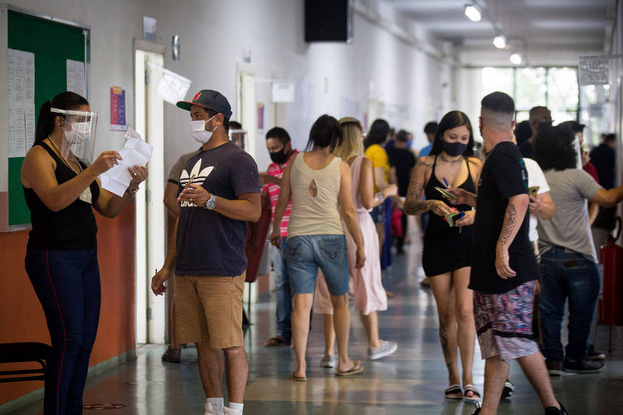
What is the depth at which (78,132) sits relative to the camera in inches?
157

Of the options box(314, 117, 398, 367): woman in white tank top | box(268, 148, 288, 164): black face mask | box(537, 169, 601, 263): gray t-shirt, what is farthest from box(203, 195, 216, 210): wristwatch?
box(268, 148, 288, 164): black face mask

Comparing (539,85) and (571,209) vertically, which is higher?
(539,85)

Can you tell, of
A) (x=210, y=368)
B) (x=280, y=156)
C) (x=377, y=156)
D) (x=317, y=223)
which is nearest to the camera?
(x=210, y=368)

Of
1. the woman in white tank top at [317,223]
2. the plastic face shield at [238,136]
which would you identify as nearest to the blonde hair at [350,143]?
the woman in white tank top at [317,223]

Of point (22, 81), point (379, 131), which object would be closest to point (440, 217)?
point (22, 81)

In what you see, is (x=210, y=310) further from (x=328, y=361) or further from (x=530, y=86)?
(x=530, y=86)

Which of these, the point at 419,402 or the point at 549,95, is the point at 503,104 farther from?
the point at 549,95

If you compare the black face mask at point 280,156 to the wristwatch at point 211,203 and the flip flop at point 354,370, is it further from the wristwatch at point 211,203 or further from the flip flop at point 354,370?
the wristwatch at point 211,203

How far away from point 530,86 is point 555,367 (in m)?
25.0

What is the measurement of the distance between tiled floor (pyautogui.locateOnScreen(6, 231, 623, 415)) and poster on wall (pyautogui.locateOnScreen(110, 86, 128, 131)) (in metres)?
1.57

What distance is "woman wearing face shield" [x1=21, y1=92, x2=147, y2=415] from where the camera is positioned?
380 cm

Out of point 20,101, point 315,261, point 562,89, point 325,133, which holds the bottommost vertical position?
point 315,261

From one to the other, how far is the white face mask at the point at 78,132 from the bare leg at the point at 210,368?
1063 mm

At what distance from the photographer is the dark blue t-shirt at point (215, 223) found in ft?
13.2
